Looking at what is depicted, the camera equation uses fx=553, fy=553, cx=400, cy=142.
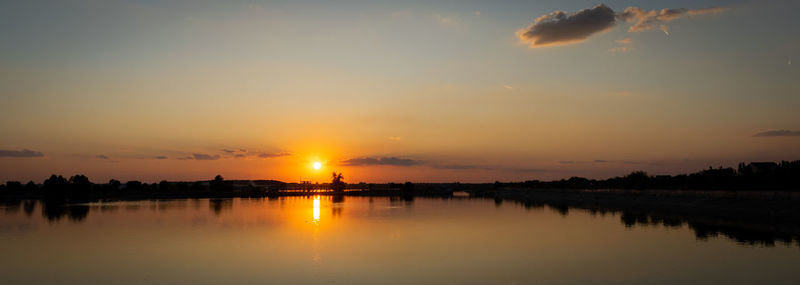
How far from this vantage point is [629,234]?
50750 mm

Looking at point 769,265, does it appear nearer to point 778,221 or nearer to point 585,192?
point 778,221

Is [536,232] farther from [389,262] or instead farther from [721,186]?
[721,186]

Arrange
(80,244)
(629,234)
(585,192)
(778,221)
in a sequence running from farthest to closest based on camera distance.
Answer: (585,192)
(778,221)
(629,234)
(80,244)

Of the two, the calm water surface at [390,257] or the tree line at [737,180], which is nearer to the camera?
the calm water surface at [390,257]

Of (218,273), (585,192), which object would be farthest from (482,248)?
(585,192)

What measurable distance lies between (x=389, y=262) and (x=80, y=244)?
90.7ft

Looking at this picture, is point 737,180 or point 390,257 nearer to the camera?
point 390,257

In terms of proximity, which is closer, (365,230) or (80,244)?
(80,244)

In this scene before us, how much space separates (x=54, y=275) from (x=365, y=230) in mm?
30343

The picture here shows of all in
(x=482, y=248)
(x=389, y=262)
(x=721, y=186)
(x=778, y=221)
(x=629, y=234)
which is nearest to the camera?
(x=389, y=262)

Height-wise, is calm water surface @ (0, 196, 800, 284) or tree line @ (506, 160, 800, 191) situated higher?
tree line @ (506, 160, 800, 191)

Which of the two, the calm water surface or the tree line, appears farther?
the tree line

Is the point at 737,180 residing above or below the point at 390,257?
above

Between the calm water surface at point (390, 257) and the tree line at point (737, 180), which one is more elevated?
the tree line at point (737, 180)
